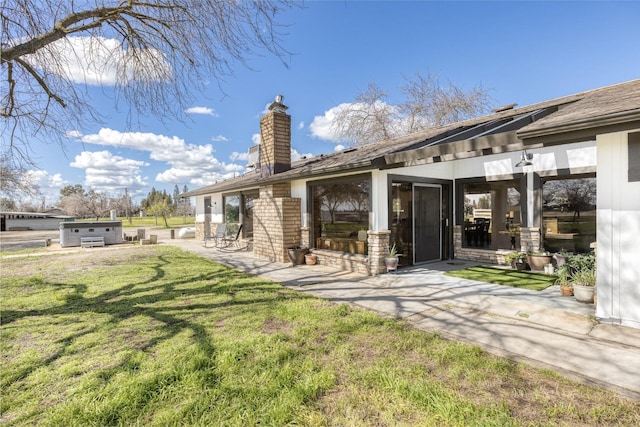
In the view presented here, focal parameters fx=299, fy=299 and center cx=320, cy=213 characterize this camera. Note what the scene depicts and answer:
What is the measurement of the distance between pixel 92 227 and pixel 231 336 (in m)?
15.1

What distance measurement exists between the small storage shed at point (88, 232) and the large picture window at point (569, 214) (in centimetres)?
1823

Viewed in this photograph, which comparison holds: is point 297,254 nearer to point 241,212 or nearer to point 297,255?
point 297,255

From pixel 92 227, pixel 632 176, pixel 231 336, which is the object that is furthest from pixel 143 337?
pixel 92 227

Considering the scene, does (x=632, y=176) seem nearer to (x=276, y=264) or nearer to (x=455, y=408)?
(x=455, y=408)

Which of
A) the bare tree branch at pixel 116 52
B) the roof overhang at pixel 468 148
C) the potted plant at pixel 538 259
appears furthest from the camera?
the potted plant at pixel 538 259

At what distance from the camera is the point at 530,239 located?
794cm

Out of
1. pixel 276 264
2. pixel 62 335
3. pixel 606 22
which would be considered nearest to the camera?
pixel 62 335

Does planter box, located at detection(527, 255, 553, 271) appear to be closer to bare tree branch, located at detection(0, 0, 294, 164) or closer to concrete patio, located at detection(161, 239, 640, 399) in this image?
concrete patio, located at detection(161, 239, 640, 399)

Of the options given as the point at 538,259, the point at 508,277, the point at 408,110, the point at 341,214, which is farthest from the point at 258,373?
the point at 408,110

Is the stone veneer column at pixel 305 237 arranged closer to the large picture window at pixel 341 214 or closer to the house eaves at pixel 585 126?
the large picture window at pixel 341 214

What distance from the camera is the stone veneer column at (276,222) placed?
371 inches

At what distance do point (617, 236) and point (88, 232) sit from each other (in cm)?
1888

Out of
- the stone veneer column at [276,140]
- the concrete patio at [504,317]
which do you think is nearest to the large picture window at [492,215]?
the concrete patio at [504,317]

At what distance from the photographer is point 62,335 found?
3887mm
